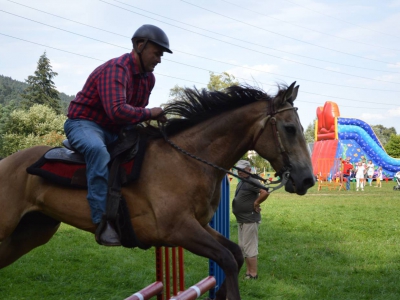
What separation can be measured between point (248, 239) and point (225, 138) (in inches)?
167

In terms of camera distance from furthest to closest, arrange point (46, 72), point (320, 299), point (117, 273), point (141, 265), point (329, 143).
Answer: point (46, 72) < point (329, 143) < point (141, 265) < point (117, 273) < point (320, 299)

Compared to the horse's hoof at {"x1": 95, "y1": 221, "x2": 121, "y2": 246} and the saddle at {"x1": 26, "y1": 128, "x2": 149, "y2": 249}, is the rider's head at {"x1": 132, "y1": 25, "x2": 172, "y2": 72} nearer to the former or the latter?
the saddle at {"x1": 26, "y1": 128, "x2": 149, "y2": 249}

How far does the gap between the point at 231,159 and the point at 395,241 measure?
8285 mm

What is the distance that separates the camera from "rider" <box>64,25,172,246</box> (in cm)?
460

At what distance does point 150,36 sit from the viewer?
15.8ft

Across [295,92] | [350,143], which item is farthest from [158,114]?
[350,143]

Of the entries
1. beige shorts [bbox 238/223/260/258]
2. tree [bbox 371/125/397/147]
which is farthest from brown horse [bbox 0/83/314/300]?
tree [bbox 371/125/397/147]

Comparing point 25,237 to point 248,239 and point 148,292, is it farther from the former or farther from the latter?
point 248,239

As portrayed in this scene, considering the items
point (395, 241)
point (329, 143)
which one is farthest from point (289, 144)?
point (329, 143)

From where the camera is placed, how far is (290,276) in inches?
335

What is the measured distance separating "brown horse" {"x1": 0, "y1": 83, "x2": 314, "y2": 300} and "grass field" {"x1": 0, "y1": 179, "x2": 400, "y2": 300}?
2665mm

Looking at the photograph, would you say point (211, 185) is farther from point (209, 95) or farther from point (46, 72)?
point (46, 72)

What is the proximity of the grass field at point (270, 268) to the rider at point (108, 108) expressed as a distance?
314cm

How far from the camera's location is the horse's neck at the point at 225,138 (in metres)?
4.84
